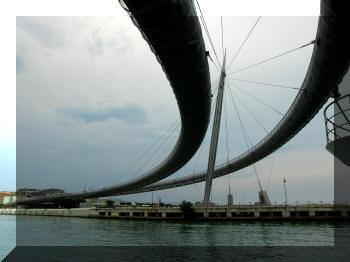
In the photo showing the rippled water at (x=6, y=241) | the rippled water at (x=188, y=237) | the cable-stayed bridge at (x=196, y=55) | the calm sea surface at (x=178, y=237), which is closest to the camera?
the cable-stayed bridge at (x=196, y=55)

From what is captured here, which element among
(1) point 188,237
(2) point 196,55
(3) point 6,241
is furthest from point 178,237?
(2) point 196,55

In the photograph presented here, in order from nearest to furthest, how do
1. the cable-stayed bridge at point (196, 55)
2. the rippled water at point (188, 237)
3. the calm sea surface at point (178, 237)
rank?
1. the cable-stayed bridge at point (196, 55)
2. the calm sea surface at point (178, 237)
3. the rippled water at point (188, 237)

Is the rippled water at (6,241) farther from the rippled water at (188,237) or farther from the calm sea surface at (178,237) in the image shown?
the rippled water at (188,237)

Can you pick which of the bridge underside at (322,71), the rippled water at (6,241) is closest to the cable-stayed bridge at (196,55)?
the bridge underside at (322,71)

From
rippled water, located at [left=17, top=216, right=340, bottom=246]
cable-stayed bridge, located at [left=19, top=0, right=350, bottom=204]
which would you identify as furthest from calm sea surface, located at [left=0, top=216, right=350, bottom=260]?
cable-stayed bridge, located at [left=19, top=0, right=350, bottom=204]

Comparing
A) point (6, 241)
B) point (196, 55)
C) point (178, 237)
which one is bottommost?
point (178, 237)

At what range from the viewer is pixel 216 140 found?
5050cm

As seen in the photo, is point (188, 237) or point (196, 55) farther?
point (188, 237)

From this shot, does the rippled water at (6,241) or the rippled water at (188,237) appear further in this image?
the rippled water at (188,237)

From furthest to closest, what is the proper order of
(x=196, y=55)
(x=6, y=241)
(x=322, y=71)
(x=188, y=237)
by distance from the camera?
(x=188, y=237) → (x=6, y=241) → (x=322, y=71) → (x=196, y=55)

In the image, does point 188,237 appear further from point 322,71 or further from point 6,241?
point 322,71

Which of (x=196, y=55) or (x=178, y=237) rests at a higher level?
(x=196, y=55)

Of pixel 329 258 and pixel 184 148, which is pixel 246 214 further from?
pixel 329 258

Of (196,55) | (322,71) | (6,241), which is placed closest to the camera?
(196,55)
